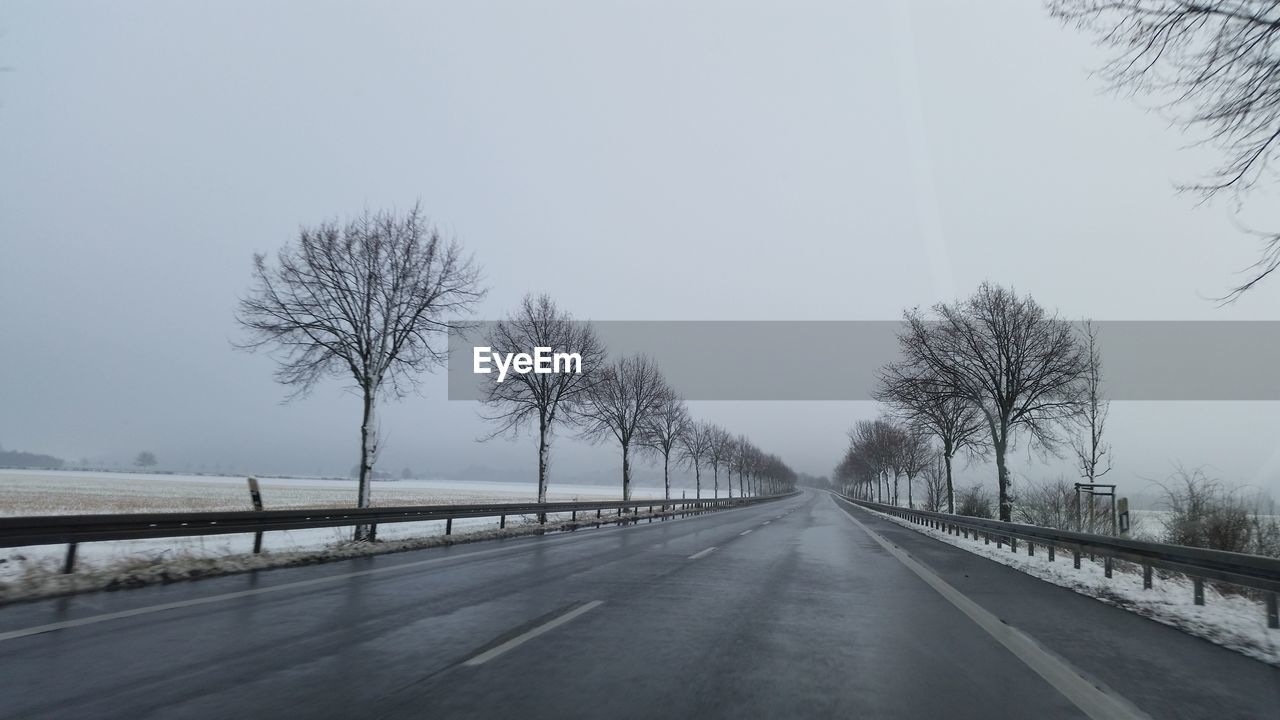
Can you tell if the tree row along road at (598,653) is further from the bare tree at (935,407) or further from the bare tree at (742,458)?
the bare tree at (742,458)

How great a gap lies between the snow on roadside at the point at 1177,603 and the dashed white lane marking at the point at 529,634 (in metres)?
6.43

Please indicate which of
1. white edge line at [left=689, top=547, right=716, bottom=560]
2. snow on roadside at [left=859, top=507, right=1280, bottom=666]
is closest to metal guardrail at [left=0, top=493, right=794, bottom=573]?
white edge line at [left=689, top=547, right=716, bottom=560]

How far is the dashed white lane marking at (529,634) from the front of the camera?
208 inches

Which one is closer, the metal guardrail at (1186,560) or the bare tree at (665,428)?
the metal guardrail at (1186,560)

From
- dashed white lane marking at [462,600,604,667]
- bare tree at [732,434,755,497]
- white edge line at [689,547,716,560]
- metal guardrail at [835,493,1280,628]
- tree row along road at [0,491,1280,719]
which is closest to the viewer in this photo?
tree row along road at [0,491,1280,719]

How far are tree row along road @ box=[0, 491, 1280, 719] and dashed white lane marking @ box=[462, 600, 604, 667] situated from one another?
32 mm

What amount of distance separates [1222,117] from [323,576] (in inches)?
482

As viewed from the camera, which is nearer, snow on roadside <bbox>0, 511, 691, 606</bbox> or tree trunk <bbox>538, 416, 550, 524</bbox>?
snow on roadside <bbox>0, 511, 691, 606</bbox>

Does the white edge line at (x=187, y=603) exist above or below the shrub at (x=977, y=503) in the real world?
above

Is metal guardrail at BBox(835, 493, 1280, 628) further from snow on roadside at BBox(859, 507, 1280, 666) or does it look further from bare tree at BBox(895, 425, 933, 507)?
bare tree at BBox(895, 425, 933, 507)

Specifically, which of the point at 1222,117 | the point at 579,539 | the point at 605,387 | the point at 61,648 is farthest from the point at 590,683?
the point at 605,387

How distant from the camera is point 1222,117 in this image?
6.34 metres

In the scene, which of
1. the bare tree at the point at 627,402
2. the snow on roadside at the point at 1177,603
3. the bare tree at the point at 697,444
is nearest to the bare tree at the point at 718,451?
the bare tree at the point at 697,444

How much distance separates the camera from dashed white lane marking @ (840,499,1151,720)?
441cm
